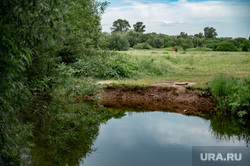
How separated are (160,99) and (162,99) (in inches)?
3.5

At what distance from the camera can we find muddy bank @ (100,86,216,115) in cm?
1056

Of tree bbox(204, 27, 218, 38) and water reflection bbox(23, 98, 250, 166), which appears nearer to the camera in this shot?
water reflection bbox(23, 98, 250, 166)

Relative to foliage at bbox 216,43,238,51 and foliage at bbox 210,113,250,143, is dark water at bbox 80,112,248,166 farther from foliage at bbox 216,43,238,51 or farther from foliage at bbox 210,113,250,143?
foliage at bbox 216,43,238,51

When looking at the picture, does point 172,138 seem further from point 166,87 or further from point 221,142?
point 166,87

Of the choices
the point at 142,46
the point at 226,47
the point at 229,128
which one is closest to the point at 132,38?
the point at 142,46

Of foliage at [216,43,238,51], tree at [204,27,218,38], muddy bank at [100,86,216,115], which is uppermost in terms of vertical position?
tree at [204,27,218,38]

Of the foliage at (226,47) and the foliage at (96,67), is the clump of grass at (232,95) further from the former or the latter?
the foliage at (226,47)

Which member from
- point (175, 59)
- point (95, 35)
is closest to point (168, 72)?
point (175, 59)

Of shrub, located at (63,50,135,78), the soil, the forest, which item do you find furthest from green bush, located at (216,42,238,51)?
the forest

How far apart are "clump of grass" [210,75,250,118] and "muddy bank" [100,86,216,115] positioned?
0.51 metres

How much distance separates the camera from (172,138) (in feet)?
24.5

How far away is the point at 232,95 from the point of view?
9688mm

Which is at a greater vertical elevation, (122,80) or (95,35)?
(95,35)

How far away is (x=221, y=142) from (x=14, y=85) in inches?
236
